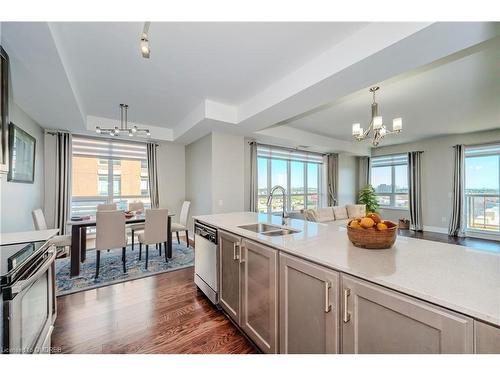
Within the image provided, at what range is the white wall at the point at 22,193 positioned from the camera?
264 cm

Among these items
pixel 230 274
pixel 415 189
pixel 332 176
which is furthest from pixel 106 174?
pixel 415 189

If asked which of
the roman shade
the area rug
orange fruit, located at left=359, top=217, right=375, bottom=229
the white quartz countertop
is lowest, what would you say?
the area rug

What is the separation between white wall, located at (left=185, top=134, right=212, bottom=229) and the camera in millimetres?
4324

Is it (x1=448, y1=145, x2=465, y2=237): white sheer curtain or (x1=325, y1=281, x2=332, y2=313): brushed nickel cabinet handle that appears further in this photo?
(x1=448, y1=145, x2=465, y2=237): white sheer curtain

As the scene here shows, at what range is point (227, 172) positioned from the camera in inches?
174

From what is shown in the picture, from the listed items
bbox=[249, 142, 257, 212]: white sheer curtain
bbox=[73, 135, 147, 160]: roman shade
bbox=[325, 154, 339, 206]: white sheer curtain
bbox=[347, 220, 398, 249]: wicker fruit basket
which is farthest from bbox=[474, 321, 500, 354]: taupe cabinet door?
bbox=[325, 154, 339, 206]: white sheer curtain

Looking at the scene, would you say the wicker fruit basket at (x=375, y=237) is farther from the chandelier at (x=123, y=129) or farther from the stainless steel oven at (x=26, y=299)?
the chandelier at (x=123, y=129)

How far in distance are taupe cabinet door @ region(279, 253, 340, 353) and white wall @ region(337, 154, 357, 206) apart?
6522mm

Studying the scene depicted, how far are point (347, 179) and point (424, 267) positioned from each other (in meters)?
7.14

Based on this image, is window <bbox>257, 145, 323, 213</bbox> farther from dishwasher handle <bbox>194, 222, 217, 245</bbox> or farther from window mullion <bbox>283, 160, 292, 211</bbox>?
dishwasher handle <bbox>194, 222, 217, 245</bbox>

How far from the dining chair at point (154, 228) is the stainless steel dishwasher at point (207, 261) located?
1152mm

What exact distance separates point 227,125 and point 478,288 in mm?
3644

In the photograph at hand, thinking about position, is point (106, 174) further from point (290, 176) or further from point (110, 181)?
point (290, 176)
